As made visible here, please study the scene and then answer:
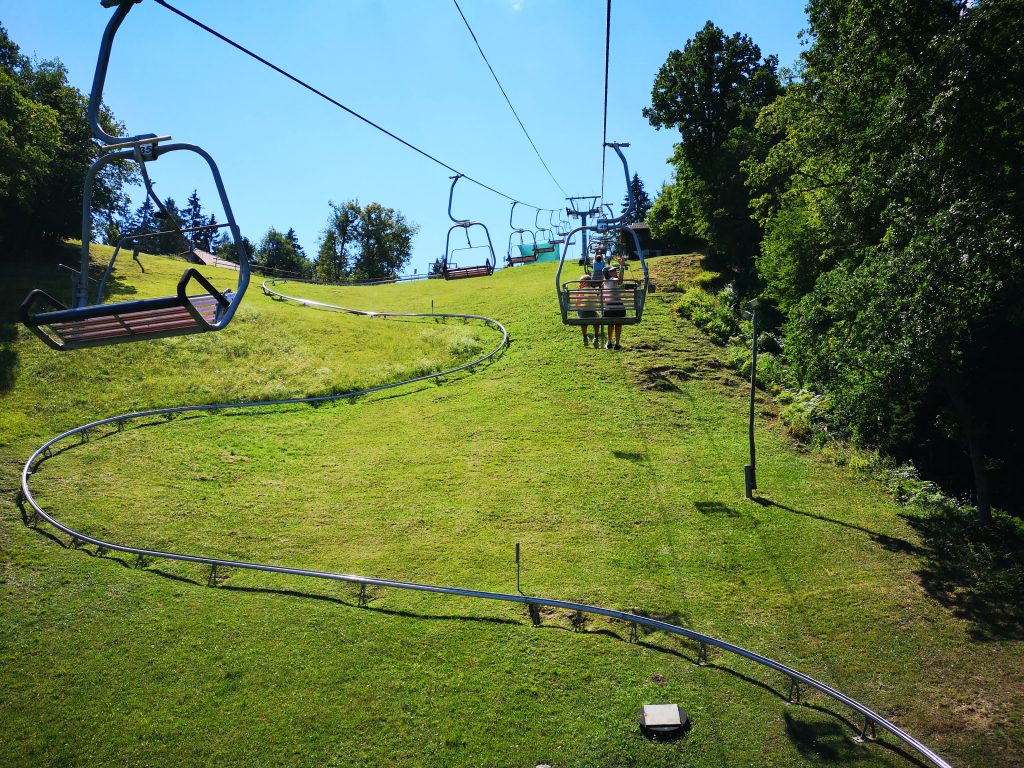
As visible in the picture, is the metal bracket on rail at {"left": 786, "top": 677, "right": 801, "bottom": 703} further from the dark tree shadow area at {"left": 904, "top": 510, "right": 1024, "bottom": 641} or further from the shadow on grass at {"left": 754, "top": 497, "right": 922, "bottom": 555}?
the shadow on grass at {"left": 754, "top": 497, "right": 922, "bottom": 555}

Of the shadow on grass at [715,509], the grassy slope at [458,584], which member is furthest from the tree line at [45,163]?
the shadow on grass at [715,509]

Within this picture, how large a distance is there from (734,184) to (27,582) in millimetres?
45467

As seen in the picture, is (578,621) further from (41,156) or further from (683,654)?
(41,156)

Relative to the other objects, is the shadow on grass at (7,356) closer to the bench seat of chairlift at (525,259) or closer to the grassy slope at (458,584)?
the grassy slope at (458,584)

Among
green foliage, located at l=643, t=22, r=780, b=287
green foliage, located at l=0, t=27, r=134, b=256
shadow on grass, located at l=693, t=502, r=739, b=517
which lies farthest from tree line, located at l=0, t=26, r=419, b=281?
green foliage, located at l=643, t=22, r=780, b=287

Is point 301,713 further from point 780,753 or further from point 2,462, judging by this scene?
point 2,462

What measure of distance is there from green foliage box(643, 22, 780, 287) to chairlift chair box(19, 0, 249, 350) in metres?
42.9

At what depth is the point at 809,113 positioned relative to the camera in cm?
2514

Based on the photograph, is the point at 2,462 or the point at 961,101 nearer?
the point at 961,101

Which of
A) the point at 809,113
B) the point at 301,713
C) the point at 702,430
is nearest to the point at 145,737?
the point at 301,713

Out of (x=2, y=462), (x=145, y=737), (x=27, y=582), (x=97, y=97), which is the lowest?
(x=145, y=737)

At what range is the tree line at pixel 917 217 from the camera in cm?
1728

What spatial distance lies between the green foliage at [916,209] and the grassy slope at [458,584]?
4685 millimetres

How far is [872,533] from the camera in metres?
20.8
